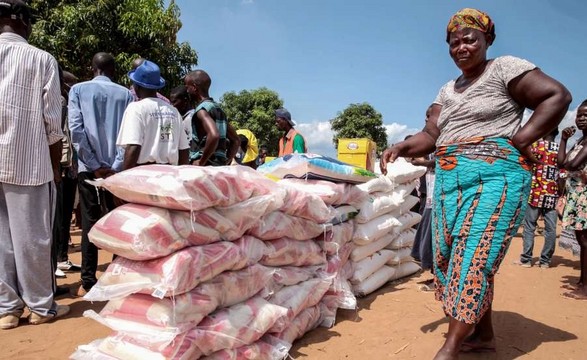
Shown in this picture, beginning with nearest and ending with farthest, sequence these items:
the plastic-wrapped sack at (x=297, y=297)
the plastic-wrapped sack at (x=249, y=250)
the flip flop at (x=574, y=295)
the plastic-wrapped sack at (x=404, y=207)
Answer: the plastic-wrapped sack at (x=249, y=250)
the plastic-wrapped sack at (x=297, y=297)
the flip flop at (x=574, y=295)
the plastic-wrapped sack at (x=404, y=207)

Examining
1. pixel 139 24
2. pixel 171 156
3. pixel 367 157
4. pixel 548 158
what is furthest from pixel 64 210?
pixel 139 24

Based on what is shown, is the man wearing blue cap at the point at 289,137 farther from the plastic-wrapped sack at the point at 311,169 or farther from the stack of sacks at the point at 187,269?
the stack of sacks at the point at 187,269

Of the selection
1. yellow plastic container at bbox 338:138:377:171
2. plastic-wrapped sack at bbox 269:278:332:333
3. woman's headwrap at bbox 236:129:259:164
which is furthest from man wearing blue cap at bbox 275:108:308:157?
plastic-wrapped sack at bbox 269:278:332:333

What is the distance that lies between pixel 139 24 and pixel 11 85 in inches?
390

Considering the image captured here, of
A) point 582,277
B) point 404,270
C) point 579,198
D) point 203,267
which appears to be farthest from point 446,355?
point 579,198

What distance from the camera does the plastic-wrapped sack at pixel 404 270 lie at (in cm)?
437

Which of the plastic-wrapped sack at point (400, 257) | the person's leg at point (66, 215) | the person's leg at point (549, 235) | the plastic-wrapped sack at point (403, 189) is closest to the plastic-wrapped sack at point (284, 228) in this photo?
the plastic-wrapped sack at point (400, 257)

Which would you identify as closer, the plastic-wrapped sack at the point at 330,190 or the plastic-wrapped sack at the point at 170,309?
the plastic-wrapped sack at the point at 170,309

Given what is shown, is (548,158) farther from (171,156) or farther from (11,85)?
(11,85)

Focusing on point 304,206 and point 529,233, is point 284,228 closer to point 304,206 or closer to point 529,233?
point 304,206

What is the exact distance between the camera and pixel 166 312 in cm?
178

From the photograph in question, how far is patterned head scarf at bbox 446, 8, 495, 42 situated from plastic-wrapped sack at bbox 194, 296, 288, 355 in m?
1.83

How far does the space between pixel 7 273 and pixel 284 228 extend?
1870 mm

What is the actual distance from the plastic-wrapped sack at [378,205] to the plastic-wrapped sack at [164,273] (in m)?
1.82
